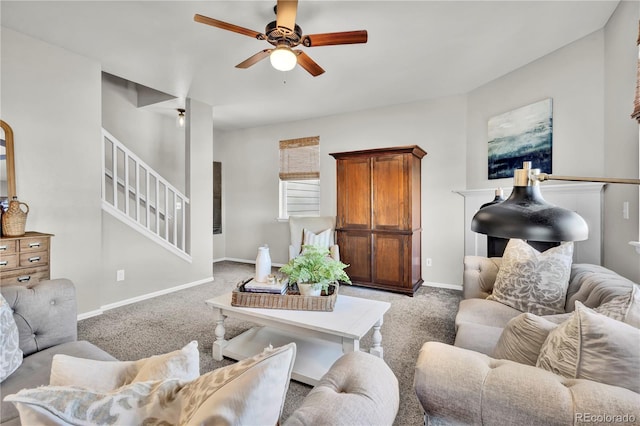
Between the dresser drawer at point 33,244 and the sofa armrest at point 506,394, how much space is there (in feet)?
10.1

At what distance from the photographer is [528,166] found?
0.83m

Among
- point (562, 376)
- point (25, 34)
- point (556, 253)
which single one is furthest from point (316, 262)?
point (25, 34)

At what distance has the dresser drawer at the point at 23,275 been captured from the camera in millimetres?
2320

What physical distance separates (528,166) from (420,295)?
130 inches

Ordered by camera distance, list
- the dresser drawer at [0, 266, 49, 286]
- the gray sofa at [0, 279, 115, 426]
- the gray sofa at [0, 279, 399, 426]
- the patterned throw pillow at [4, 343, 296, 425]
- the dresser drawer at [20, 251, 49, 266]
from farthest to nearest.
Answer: the dresser drawer at [20, 251, 49, 266] < the dresser drawer at [0, 266, 49, 286] < the gray sofa at [0, 279, 115, 426] < the gray sofa at [0, 279, 399, 426] < the patterned throw pillow at [4, 343, 296, 425]

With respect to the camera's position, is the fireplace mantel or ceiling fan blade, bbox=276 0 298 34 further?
the fireplace mantel

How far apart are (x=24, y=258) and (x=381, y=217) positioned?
3599mm

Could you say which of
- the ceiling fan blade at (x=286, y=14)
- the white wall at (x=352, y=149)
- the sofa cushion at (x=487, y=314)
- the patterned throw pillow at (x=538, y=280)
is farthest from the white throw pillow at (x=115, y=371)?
the white wall at (x=352, y=149)

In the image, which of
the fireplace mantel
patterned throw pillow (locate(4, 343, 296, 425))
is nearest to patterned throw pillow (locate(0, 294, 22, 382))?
patterned throw pillow (locate(4, 343, 296, 425))

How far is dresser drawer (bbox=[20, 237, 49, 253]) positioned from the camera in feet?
→ 7.93

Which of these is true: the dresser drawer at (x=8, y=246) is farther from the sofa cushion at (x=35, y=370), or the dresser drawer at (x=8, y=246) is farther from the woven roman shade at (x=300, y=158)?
the woven roman shade at (x=300, y=158)

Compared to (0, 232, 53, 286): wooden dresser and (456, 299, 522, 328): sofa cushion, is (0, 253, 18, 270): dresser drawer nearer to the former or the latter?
(0, 232, 53, 286): wooden dresser

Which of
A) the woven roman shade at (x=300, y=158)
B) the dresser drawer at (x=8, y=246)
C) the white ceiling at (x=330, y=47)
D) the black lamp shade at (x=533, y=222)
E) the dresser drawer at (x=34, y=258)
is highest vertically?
the white ceiling at (x=330, y=47)

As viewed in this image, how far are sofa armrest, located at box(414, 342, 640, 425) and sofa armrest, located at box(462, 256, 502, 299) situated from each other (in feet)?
5.64
